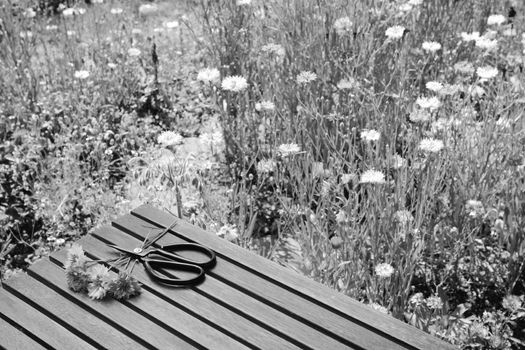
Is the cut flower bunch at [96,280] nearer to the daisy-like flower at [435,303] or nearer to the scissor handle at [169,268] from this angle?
the scissor handle at [169,268]

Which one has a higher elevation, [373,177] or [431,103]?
[431,103]

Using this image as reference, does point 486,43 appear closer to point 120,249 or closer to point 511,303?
point 511,303

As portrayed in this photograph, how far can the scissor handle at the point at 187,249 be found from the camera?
192 centimetres

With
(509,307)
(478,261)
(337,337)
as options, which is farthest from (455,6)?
(337,337)

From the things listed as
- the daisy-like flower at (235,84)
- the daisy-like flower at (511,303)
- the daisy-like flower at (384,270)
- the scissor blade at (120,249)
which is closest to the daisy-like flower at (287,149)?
the daisy-like flower at (235,84)

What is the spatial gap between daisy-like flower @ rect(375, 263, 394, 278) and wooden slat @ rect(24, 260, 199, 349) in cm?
78

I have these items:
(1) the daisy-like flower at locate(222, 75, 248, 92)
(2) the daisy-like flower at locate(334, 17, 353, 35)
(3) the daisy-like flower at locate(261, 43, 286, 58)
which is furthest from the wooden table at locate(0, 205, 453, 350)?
(2) the daisy-like flower at locate(334, 17, 353, 35)

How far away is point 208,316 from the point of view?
5.72 feet

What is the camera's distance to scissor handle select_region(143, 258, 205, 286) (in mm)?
1856

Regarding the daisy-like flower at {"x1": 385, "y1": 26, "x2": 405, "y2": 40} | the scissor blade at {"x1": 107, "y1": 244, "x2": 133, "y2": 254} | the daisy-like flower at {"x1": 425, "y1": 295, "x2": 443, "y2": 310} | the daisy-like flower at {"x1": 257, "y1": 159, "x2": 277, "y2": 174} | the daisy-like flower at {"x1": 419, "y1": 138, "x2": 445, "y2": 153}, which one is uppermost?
the daisy-like flower at {"x1": 385, "y1": 26, "x2": 405, "y2": 40}

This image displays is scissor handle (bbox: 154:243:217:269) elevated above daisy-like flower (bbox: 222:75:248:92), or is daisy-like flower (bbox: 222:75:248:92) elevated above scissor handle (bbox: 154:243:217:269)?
daisy-like flower (bbox: 222:75:248:92)

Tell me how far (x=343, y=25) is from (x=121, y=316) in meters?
1.72

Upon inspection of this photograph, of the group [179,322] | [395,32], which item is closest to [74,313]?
[179,322]

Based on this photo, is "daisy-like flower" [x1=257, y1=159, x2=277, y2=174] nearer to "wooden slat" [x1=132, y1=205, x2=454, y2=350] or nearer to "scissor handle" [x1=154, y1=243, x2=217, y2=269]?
"wooden slat" [x1=132, y1=205, x2=454, y2=350]
